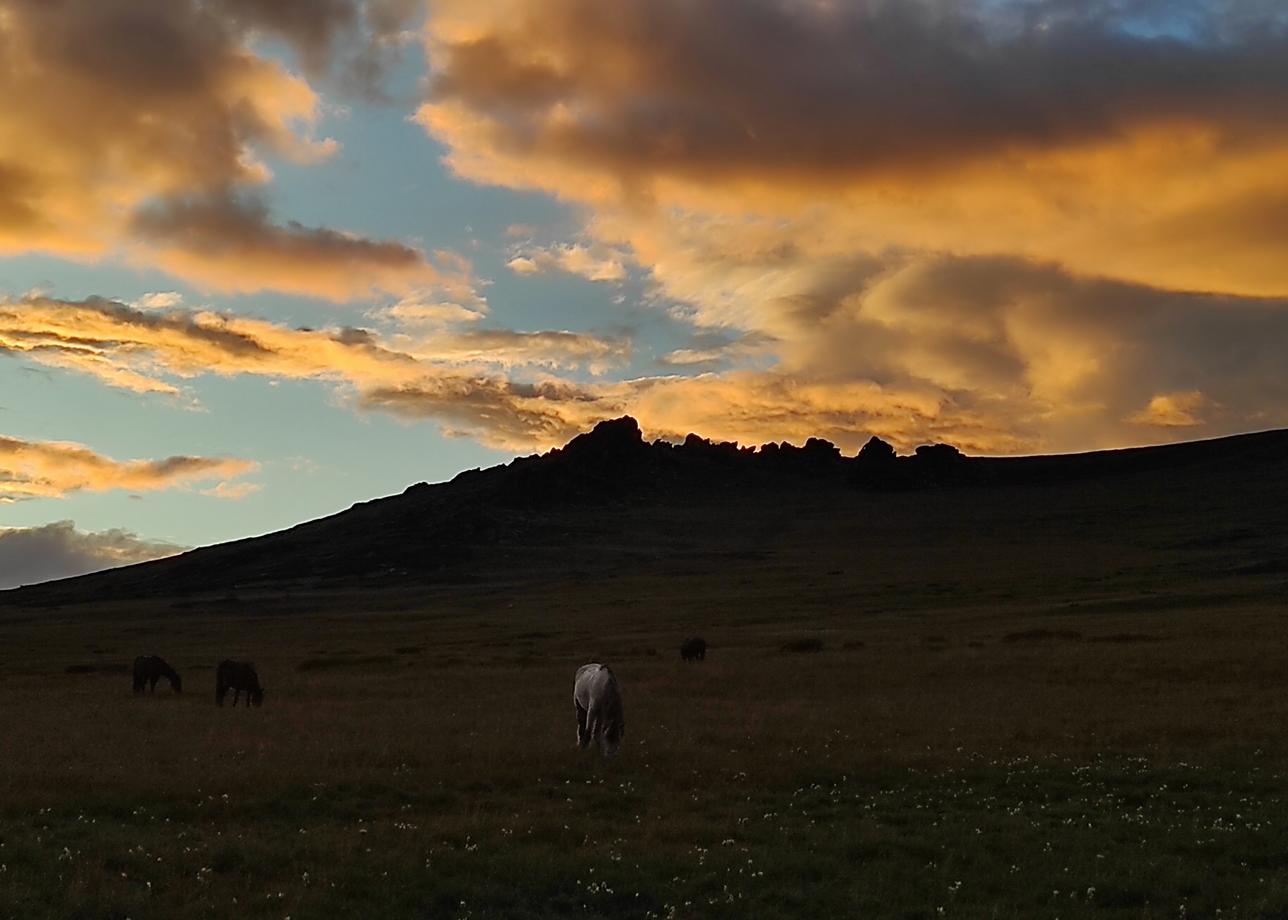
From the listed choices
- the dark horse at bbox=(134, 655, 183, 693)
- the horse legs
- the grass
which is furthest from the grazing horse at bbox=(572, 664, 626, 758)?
the dark horse at bbox=(134, 655, 183, 693)

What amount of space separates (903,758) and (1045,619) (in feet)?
136

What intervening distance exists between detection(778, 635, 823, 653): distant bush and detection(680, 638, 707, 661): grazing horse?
15.0 feet

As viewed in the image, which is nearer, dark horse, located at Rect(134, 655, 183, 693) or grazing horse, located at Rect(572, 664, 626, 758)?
grazing horse, located at Rect(572, 664, 626, 758)

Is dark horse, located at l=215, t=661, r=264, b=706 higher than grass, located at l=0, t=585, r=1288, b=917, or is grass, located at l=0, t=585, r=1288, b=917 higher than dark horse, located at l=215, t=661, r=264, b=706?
dark horse, located at l=215, t=661, r=264, b=706

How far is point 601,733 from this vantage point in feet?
74.4

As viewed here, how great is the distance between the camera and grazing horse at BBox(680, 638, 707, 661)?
47581 millimetres

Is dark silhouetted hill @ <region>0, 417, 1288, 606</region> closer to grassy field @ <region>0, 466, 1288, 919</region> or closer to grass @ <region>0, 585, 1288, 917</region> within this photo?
grassy field @ <region>0, 466, 1288, 919</region>

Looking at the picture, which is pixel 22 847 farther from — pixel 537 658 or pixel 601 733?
pixel 537 658

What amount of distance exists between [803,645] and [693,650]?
19.4 feet

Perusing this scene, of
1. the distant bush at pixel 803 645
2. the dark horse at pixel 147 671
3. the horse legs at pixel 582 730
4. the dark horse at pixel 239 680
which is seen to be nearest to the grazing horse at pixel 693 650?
the distant bush at pixel 803 645

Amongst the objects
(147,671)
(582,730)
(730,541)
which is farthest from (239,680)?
(730,541)

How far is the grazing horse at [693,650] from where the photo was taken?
47.6m

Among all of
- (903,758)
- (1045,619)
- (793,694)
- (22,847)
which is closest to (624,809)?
(903,758)

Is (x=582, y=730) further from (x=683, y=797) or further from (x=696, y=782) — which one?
(x=683, y=797)
